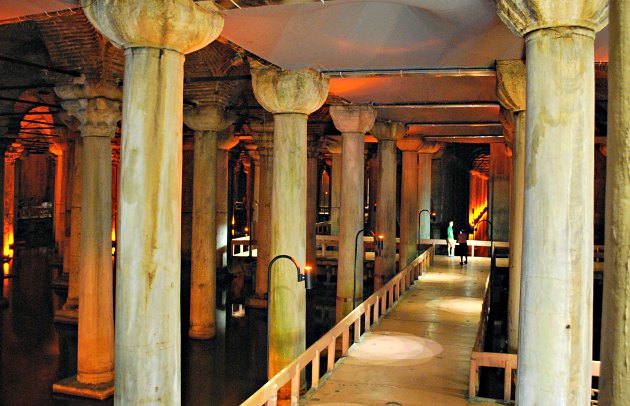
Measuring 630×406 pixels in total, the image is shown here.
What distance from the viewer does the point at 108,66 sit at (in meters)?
10.2

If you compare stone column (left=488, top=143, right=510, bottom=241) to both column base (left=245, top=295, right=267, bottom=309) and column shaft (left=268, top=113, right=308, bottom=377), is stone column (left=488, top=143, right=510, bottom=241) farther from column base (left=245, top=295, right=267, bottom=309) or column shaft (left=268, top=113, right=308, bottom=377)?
column shaft (left=268, top=113, right=308, bottom=377)

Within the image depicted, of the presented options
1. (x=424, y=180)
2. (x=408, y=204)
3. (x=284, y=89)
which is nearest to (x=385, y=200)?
(x=408, y=204)

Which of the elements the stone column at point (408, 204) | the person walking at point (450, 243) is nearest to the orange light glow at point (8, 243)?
the stone column at point (408, 204)

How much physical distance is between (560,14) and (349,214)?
7699 millimetres

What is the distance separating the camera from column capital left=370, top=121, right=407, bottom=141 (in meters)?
14.8

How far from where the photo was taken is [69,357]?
11773mm

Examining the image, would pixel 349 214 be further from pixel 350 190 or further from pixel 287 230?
pixel 287 230

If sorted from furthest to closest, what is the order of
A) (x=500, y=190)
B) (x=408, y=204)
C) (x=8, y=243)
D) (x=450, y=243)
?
(x=8, y=243) → (x=500, y=190) → (x=450, y=243) → (x=408, y=204)

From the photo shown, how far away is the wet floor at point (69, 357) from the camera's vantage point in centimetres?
987

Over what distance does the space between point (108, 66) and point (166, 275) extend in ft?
19.7

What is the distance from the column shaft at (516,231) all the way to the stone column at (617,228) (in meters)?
7.37

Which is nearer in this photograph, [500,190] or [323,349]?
[323,349]

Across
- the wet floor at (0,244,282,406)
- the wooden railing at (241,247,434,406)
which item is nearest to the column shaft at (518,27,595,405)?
the wooden railing at (241,247,434,406)

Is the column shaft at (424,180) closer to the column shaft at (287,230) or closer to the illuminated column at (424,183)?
the illuminated column at (424,183)
